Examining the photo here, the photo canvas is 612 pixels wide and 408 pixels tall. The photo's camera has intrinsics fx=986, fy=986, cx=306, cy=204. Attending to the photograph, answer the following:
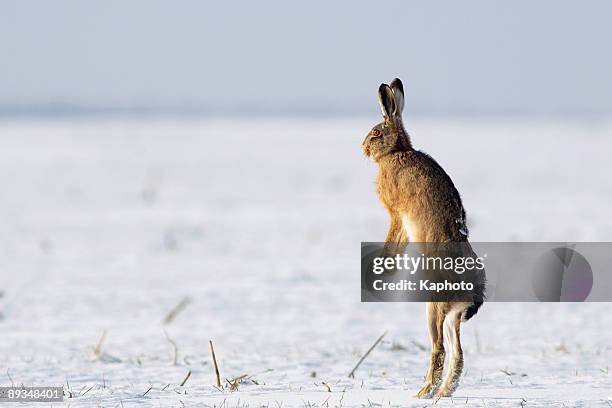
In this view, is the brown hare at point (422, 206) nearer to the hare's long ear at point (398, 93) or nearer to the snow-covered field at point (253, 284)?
the hare's long ear at point (398, 93)

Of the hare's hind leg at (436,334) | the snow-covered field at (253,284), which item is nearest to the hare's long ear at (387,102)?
the hare's hind leg at (436,334)

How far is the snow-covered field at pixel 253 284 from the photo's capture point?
24.1 ft

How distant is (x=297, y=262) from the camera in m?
17.3

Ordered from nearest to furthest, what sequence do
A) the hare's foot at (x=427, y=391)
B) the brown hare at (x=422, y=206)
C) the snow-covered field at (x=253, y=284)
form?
the brown hare at (x=422, y=206) → the hare's foot at (x=427, y=391) → the snow-covered field at (x=253, y=284)

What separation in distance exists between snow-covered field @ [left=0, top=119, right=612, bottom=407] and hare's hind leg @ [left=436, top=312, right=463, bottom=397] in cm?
10

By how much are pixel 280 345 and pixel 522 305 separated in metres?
4.57

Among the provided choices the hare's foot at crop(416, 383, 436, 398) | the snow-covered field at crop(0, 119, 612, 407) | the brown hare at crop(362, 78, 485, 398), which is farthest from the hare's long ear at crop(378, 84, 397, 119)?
the snow-covered field at crop(0, 119, 612, 407)

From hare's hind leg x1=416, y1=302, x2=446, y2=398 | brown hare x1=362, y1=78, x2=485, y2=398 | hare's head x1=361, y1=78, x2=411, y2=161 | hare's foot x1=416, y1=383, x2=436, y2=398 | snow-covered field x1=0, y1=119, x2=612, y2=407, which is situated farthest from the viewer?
snow-covered field x1=0, y1=119, x2=612, y2=407

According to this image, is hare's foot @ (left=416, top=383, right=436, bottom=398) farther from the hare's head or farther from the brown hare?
the hare's head

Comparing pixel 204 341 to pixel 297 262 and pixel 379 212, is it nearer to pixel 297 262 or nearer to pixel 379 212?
pixel 297 262

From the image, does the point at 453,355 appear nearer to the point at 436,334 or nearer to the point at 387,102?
the point at 436,334

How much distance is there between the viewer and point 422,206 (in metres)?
5.32

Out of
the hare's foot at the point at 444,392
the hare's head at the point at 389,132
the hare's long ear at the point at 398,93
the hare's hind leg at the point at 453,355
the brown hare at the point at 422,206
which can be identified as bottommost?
the hare's foot at the point at 444,392

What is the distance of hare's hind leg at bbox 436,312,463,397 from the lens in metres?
5.42
